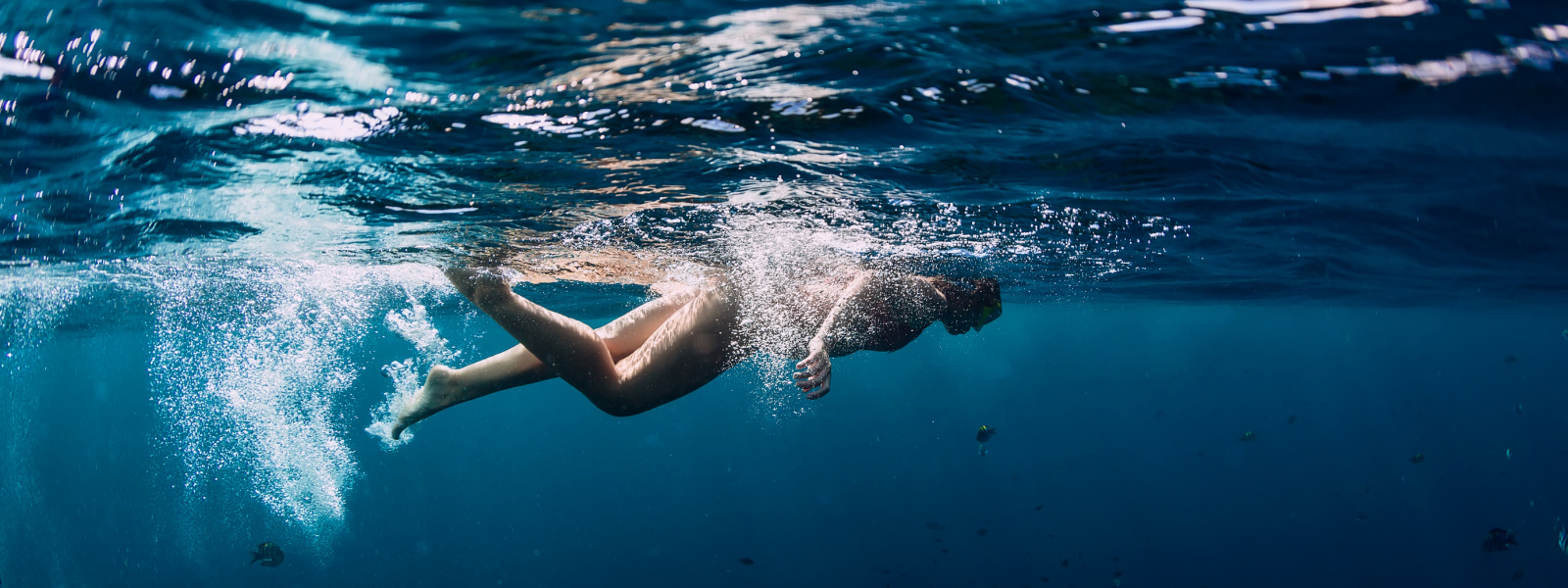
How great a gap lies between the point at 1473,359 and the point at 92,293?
348 ft

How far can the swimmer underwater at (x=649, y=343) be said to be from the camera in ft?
19.1

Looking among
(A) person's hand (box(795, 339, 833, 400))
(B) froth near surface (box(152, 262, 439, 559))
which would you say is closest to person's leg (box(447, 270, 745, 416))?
(A) person's hand (box(795, 339, 833, 400))

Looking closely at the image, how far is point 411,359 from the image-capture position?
61.2m

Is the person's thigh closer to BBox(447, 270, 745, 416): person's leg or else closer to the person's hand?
BBox(447, 270, 745, 416): person's leg

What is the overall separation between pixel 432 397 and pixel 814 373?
448 centimetres

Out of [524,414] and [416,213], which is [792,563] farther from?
[524,414]

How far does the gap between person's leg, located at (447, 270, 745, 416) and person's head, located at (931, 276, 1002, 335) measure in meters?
3.42

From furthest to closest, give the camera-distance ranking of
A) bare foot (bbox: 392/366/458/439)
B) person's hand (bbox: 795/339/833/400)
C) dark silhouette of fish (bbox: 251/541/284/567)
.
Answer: dark silhouette of fish (bbox: 251/541/284/567), bare foot (bbox: 392/366/458/439), person's hand (bbox: 795/339/833/400)

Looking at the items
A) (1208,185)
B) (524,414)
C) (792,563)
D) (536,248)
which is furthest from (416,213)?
(524,414)

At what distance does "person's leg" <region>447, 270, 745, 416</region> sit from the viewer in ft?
19.1

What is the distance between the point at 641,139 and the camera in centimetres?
648

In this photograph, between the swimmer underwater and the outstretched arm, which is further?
the swimmer underwater

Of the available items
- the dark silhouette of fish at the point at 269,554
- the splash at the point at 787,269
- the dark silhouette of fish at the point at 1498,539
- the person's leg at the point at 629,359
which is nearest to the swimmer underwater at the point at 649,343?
the person's leg at the point at 629,359

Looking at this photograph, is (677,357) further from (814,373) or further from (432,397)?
(432,397)
